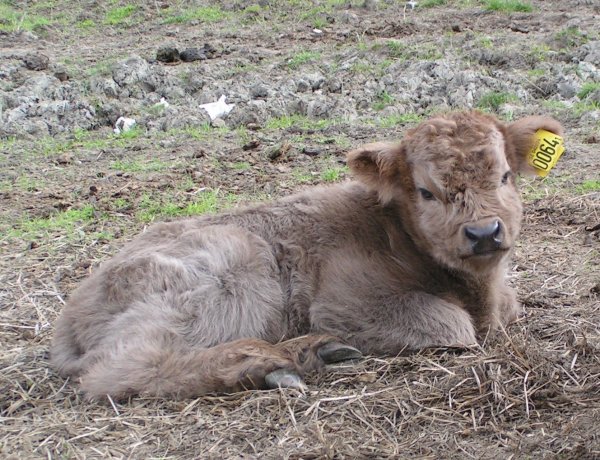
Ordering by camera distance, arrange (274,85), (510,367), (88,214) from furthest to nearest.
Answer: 1. (274,85)
2. (88,214)
3. (510,367)

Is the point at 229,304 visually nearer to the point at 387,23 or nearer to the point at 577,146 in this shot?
the point at 577,146

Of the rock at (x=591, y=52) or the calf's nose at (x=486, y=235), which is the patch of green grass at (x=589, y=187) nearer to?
the calf's nose at (x=486, y=235)

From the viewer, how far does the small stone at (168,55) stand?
49.8 feet

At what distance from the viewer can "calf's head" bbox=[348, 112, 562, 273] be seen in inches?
217

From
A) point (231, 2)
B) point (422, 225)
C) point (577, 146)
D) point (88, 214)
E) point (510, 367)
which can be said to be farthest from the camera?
point (231, 2)

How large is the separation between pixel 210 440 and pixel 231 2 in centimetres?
1606

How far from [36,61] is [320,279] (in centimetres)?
1088

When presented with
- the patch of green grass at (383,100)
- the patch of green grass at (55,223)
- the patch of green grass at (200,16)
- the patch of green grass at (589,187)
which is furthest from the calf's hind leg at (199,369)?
the patch of green grass at (200,16)

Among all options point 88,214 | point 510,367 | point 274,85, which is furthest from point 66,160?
point 510,367

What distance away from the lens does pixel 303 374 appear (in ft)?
17.2

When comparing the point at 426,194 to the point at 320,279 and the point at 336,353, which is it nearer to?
the point at 320,279

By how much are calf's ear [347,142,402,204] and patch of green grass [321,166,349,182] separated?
117 inches

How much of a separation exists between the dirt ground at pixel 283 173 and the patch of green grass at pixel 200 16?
5 cm

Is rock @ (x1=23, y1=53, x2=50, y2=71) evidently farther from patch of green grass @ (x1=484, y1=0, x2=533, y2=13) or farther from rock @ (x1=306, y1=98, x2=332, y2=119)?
patch of green grass @ (x1=484, y1=0, x2=533, y2=13)
